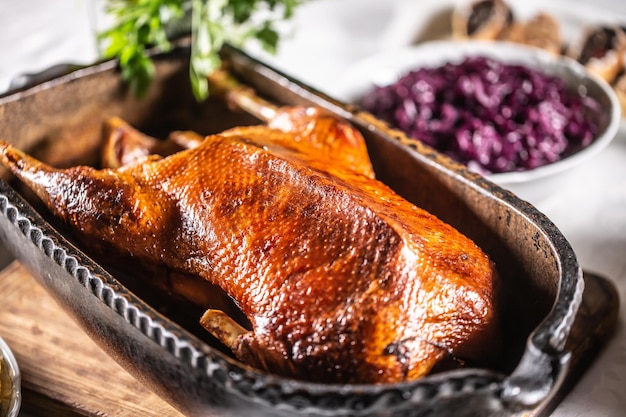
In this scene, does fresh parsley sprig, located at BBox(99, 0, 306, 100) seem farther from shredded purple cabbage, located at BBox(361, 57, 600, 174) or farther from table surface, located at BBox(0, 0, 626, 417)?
shredded purple cabbage, located at BBox(361, 57, 600, 174)

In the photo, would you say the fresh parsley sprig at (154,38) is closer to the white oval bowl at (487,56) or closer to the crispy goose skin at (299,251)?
the crispy goose skin at (299,251)

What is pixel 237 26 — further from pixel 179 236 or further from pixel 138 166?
pixel 179 236

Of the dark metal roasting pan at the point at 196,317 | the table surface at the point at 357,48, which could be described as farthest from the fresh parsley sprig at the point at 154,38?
the table surface at the point at 357,48

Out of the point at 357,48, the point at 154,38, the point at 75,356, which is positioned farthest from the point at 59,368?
the point at 357,48

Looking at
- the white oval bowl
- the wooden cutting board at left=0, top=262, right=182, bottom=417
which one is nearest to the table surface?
the white oval bowl

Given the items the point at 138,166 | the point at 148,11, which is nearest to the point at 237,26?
the point at 148,11
